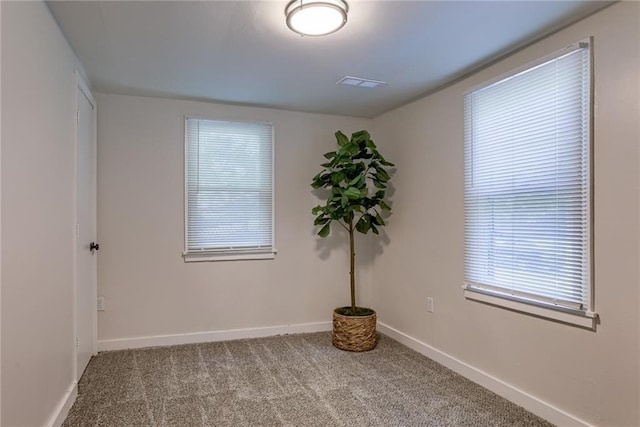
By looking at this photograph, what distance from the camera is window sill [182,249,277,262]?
3759mm

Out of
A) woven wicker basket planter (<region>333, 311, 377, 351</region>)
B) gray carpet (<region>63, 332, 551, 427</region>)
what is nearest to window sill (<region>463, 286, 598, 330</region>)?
gray carpet (<region>63, 332, 551, 427</region>)

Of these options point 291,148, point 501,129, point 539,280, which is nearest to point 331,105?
point 291,148

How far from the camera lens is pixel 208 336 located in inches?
149

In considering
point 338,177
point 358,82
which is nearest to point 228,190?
point 338,177

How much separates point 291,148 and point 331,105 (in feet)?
1.94

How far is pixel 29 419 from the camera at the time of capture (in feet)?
5.87

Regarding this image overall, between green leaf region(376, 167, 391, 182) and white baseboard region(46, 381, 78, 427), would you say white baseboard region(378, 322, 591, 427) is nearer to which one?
green leaf region(376, 167, 391, 182)

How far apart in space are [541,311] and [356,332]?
156cm

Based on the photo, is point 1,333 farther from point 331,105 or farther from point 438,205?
point 331,105

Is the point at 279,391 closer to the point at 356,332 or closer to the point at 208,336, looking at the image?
the point at 356,332

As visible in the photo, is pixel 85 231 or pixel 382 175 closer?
pixel 85 231

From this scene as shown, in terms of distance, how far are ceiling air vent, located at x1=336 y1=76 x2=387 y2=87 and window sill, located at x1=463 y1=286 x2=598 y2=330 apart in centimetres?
172

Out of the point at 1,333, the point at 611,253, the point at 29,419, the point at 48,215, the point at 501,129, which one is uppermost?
the point at 501,129

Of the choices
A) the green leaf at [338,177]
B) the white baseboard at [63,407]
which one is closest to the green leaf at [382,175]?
the green leaf at [338,177]
